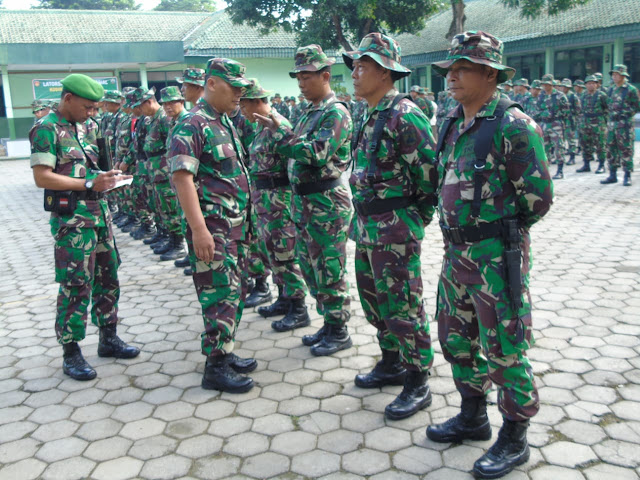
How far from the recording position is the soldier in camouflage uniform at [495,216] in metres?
2.49

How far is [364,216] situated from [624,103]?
892 centimetres

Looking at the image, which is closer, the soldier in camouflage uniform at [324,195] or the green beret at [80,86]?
the green beret at [80,86]

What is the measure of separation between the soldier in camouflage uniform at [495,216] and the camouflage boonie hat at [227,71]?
1313mm

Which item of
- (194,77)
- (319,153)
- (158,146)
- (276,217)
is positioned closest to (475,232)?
(319,153)

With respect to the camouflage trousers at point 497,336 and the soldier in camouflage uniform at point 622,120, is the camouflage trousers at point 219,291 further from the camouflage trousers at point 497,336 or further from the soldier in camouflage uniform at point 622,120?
the soldier in camouflage uniform at point 622,120

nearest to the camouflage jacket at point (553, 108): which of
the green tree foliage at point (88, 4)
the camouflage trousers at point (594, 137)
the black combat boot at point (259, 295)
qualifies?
the camouflage trousers at point (594, 137)

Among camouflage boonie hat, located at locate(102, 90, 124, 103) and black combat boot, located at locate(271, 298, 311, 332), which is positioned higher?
camouflage boonie hat, located at locate(102, 90, 124, 103)

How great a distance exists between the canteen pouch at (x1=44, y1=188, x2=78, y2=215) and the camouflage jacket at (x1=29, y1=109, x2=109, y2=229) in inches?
1.6

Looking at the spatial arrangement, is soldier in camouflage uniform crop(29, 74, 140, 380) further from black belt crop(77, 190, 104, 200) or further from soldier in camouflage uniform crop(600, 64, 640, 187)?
soldier in camouflage uniform crop(600, 64, 640, 187)

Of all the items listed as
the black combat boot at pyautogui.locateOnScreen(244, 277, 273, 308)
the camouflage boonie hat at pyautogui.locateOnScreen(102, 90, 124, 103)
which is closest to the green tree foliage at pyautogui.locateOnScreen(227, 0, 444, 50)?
the camouflage boonie hat at pyautogui.locateOnScreen(102, 90, 124, 103)

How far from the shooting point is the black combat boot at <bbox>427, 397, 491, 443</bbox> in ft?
9.43

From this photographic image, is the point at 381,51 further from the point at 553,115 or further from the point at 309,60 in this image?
the point at 553,115

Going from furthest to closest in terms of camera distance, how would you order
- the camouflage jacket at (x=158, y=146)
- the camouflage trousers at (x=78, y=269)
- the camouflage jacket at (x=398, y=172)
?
the camouflage jacket at (x=158, y=146), the camouflage trousers at (x=78, y=269), the camouflage jacket at (x=398, y=172)

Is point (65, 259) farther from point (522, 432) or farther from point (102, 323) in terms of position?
point (522, 432)
